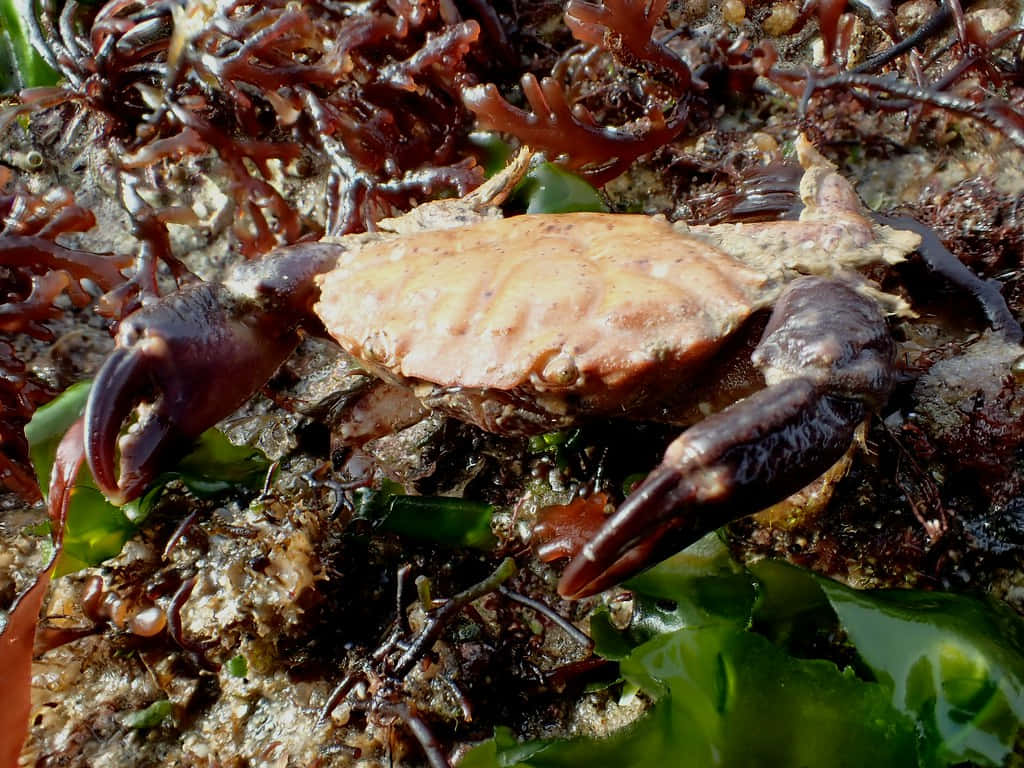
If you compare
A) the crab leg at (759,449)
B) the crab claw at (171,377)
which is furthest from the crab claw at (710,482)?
the crab claw at (171,377)

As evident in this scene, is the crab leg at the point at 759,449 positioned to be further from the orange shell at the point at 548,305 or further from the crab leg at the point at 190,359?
the crab leg at the point at 190,359

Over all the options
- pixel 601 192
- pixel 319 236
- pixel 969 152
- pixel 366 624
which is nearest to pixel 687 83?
pixel 601 192

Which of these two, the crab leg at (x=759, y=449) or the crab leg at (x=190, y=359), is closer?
the crab leg at (x=759, y=449)

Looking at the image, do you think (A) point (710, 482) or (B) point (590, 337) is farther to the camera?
(B) point (590, 337)

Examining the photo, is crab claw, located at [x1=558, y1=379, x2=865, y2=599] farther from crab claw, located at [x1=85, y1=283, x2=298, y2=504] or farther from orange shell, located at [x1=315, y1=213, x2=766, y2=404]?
crab claw, located at [x1=85, y1=283, x2=298, y2=504]

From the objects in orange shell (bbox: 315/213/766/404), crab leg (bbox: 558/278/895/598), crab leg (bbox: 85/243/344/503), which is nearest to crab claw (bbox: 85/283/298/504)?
crab leg (bbox: 85/243/344/503)

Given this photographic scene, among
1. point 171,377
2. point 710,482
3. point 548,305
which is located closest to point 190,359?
point 171,377

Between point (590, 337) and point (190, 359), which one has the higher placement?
point (590, 337)

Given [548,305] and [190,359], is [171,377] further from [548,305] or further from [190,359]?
[548,305]
